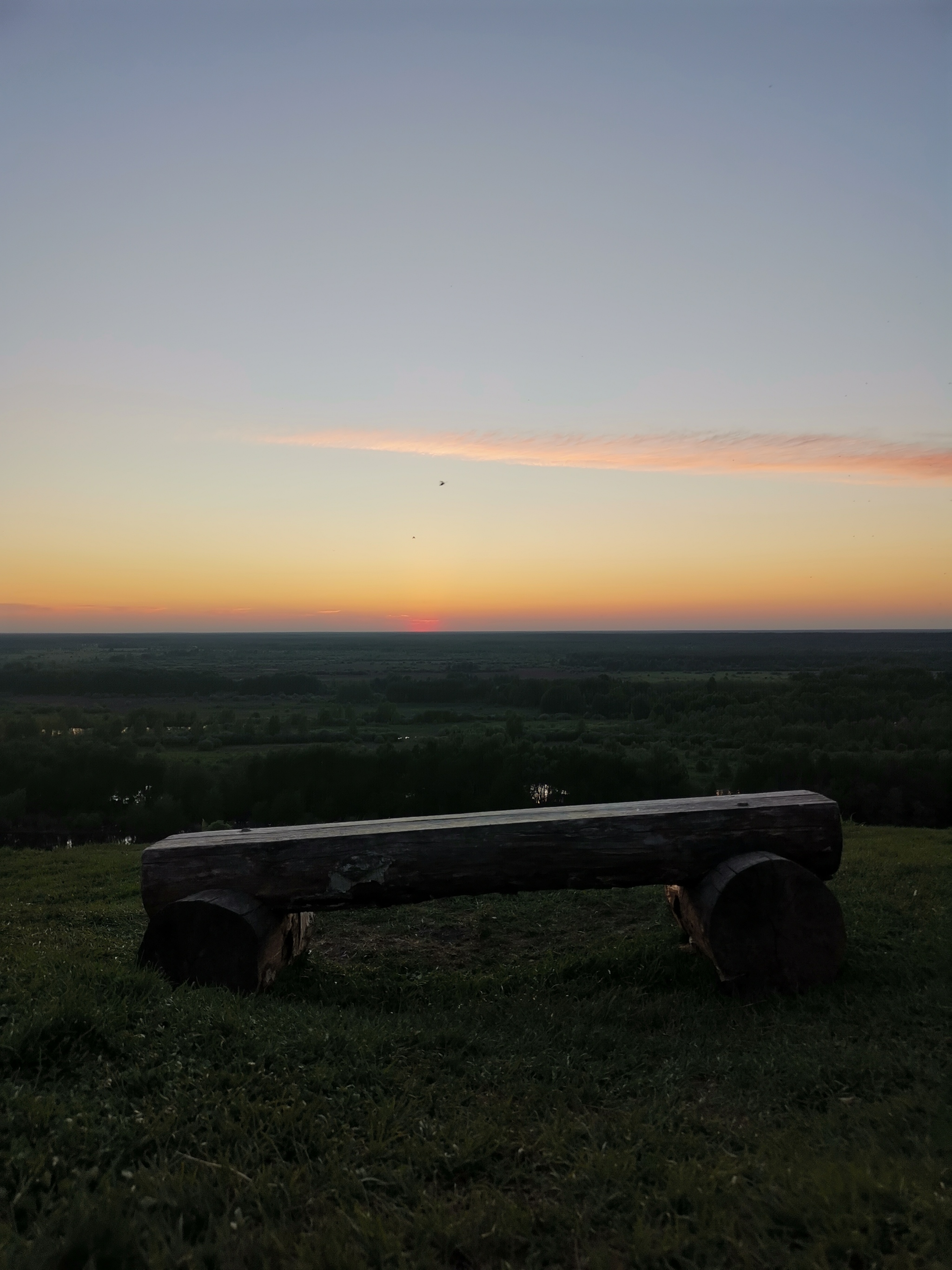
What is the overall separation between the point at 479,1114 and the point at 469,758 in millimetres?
22508

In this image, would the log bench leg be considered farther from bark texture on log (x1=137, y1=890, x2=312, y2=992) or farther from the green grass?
bark texture on log (x1=137, y1=890, x2=312, y2=992)

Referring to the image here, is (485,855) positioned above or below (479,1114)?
above

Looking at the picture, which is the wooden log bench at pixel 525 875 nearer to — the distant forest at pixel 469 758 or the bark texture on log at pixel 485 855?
the bark texture on log at pixel 485 855

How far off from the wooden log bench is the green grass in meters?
0.35

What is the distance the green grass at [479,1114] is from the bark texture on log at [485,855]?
0.64 metres

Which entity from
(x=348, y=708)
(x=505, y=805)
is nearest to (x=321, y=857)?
(x=505, y=805)

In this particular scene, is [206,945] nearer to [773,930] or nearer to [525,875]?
[525,875]

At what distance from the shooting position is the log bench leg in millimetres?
4887

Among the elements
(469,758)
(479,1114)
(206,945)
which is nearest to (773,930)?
(479,1114)

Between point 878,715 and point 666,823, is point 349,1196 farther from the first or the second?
point 878,715

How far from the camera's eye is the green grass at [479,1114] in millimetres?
2387

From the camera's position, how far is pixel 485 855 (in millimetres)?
5164

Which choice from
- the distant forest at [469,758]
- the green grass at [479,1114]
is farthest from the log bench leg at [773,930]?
the distant forest at [469,758]

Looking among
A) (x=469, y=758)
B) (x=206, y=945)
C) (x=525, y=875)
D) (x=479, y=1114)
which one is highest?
(x=525, y=875)
